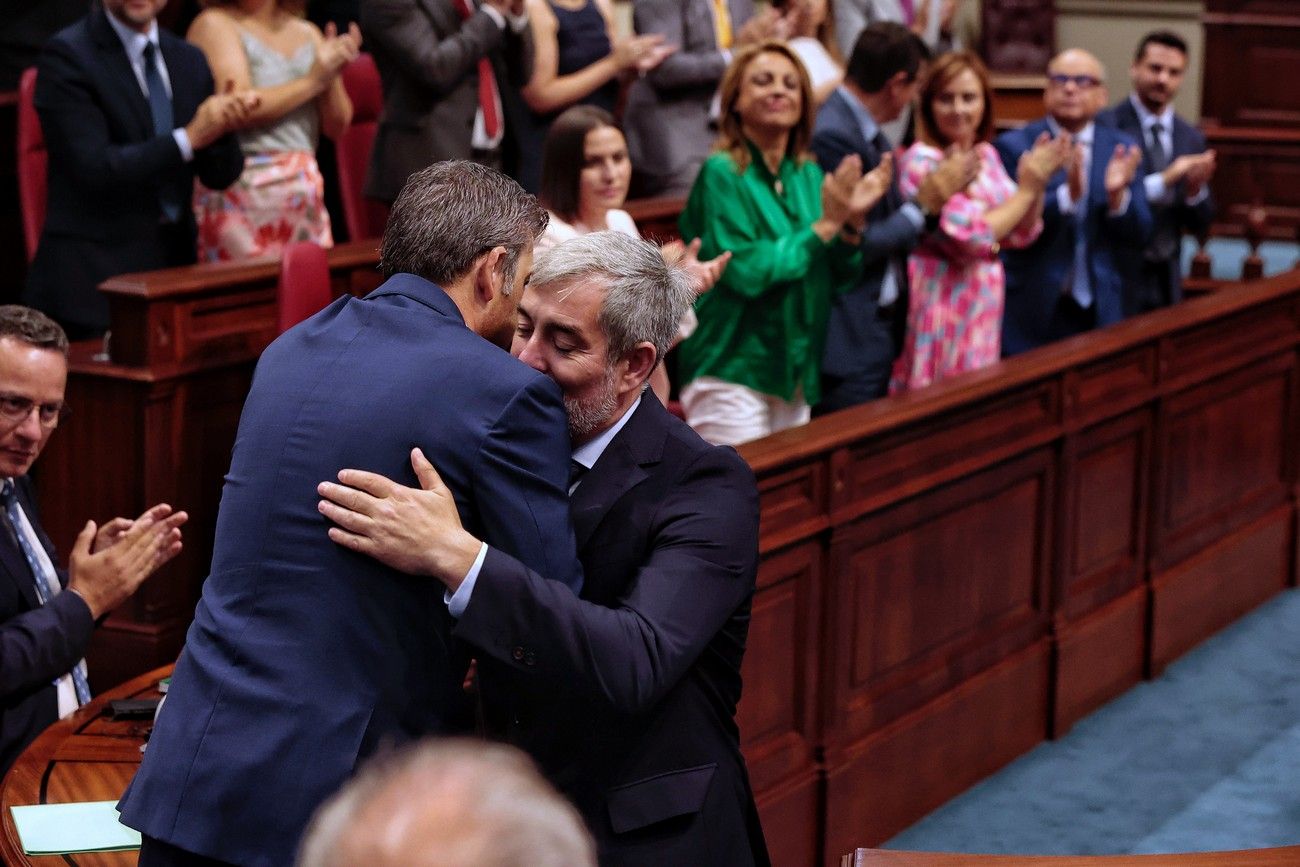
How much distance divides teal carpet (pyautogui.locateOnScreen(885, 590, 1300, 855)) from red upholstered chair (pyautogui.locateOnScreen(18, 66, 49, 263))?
2678 millimetres

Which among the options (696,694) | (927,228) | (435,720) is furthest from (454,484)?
(927,228)

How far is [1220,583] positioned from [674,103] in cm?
216

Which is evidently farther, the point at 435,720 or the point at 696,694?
the point at 696,694

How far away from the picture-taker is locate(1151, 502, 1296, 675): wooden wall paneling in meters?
5.20

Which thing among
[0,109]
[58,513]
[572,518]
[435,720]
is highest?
[0,109]

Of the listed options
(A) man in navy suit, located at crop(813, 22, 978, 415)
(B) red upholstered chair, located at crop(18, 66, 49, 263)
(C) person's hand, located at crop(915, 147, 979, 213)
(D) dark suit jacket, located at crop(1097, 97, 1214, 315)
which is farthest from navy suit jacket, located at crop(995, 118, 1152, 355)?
(B) red upholstered chair, located at crop(18, 66, 49, 263)

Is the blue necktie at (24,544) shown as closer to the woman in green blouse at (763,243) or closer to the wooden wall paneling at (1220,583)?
the woman in green blouse at (763,243)

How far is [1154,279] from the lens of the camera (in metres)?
5.93

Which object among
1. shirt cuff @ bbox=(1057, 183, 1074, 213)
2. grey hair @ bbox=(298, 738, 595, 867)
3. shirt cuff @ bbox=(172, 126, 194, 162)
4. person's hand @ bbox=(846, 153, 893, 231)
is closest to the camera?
grey hair @ bbox=(298, 738, 595, 867)

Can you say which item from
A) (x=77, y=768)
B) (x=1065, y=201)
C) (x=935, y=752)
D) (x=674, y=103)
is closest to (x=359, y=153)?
(x=674, y=103)

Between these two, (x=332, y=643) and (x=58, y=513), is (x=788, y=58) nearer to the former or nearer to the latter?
(x=58, y=513)

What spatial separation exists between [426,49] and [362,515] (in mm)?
3155

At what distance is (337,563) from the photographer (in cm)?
196

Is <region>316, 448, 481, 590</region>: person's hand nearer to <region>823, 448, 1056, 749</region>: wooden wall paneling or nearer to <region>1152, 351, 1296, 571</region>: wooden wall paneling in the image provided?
<region>823, 448, 1056, 749</region>: wooden wall paneling
